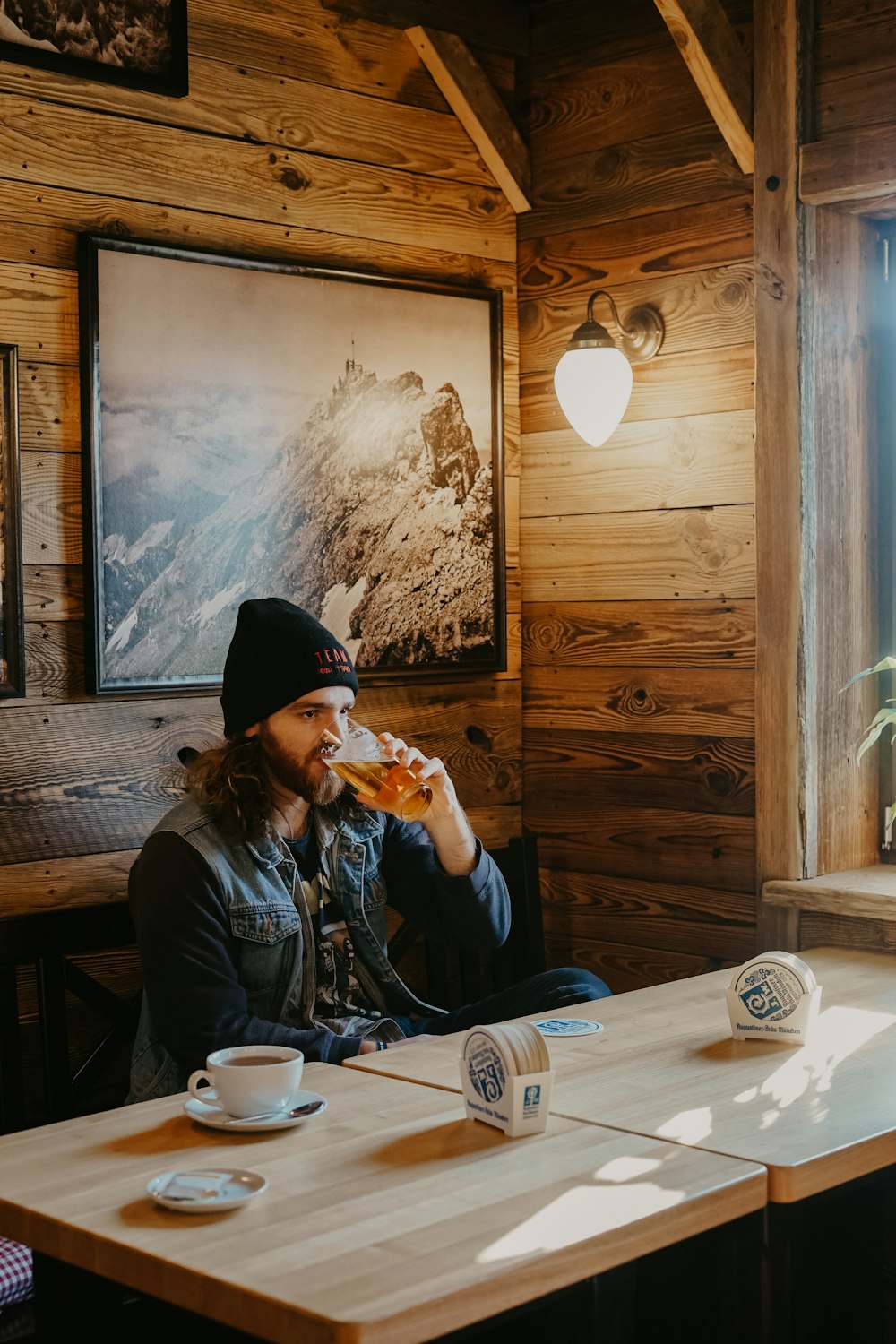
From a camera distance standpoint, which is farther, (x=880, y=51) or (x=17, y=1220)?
(x=880, y=51)

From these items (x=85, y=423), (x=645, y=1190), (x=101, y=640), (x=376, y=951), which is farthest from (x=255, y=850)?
(x=645, y=1190)

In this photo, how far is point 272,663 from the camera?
2514mm

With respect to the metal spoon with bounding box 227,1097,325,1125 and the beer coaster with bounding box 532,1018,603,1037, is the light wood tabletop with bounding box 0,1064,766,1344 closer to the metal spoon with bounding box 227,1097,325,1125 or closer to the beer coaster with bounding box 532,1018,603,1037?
the metal spoon with bounding box 227,1097,325,1125

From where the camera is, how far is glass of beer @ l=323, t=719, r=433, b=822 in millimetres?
2230

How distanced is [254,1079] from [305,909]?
785 mm

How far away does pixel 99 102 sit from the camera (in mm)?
2785

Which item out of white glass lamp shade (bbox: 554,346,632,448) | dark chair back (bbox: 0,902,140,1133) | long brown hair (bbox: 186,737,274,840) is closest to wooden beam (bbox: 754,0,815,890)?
white glass lamp shade (bbox: 554,346,632,448)

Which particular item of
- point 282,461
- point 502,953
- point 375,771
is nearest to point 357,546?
point 282,461

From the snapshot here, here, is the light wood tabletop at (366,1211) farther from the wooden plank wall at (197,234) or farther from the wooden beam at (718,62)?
the wooden beam at (718,62)

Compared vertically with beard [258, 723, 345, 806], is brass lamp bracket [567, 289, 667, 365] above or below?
above

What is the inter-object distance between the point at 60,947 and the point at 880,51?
2147mm

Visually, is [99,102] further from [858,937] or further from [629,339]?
[858,937]

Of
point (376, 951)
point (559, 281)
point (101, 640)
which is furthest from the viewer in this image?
point (559, 281)

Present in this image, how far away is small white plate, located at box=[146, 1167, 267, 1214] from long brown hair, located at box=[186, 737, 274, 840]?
896 millimetres
